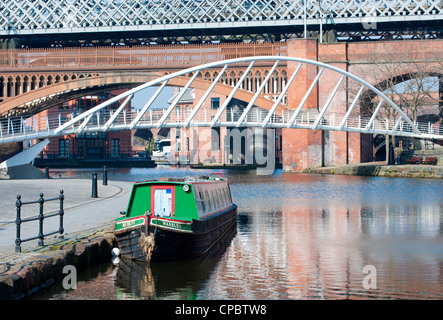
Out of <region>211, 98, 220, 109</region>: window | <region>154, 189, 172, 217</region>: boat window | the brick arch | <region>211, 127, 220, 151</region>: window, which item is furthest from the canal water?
<region>211, 127, 220, 151</region>: window

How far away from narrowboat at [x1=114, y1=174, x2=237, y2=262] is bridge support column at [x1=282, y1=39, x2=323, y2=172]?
33721 mm

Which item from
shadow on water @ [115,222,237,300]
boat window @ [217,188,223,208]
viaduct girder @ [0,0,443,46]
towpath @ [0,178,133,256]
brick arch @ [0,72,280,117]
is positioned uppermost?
viaduct girder @ [0,0,443,46]

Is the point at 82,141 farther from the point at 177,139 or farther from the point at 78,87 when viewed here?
the point at 78,87

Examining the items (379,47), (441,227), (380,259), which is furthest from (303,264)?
(379,47)

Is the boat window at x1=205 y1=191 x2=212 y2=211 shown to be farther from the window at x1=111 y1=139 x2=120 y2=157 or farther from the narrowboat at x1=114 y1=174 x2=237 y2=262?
the window at x1=111 y1=139 x2=120 y2=157

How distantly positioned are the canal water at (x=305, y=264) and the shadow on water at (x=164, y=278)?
20mm

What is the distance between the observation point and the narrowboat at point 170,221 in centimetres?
1503

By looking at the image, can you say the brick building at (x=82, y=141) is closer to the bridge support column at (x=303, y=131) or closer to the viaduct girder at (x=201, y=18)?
the viaduct girder at (x=201, y=18)

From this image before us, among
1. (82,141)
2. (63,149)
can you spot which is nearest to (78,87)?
(63,149)

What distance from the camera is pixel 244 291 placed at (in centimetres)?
1242

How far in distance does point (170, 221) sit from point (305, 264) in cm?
323

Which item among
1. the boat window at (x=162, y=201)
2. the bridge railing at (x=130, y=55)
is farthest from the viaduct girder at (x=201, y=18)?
the boat window at (x=162, y=201)

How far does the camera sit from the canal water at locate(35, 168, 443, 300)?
40.9ft
